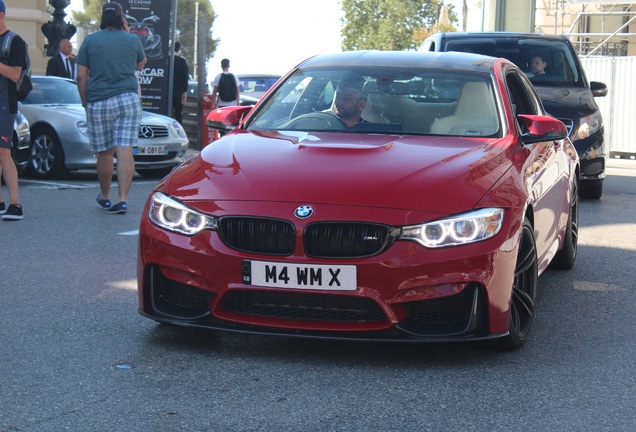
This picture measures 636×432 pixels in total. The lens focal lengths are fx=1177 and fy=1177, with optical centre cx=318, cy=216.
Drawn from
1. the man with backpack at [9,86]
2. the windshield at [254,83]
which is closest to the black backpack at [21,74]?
the man with backpack at [9,86]

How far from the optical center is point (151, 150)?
49.7 ft

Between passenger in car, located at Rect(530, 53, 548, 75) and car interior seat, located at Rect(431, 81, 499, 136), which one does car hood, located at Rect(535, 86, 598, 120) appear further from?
car interior seat, located at Rect(431, 81, 499, 136)

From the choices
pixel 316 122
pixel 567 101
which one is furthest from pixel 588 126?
pixel 316 122

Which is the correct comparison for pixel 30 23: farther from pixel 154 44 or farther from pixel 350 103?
pixel 350 103

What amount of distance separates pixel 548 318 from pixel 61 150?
31.1ft

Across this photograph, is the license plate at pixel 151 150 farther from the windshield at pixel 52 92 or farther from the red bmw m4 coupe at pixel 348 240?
the red bmw m4 coupe at pixel 348 240

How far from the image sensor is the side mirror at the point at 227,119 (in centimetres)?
668

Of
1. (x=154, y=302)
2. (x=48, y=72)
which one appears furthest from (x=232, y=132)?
(x=48, y=72)

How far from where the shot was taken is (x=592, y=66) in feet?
85.0

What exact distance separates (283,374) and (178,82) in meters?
17.8

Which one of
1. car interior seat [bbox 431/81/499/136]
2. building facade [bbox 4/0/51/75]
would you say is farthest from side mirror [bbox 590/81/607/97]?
building facade [bbox 4/0/51/75]

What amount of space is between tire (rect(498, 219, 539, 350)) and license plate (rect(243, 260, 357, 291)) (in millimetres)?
814

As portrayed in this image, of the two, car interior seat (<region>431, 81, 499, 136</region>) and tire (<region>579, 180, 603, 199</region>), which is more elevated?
car interior seat (<region>431, 81, 499, 136</region>)

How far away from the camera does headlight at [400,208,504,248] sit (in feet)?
16.1
